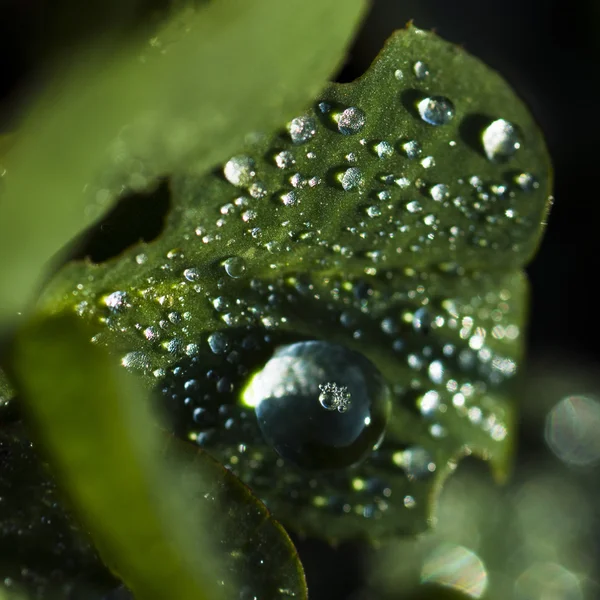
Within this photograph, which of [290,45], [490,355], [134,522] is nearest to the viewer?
[134,522]

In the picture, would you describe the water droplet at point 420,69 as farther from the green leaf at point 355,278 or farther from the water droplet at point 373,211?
the water droplet at point 373,211

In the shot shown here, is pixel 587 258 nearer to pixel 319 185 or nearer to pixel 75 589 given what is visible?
pixel 319 185

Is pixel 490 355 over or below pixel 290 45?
below

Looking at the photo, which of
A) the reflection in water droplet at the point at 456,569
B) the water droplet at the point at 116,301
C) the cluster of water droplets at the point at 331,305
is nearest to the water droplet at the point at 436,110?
the cluster of water droplets at the point at 331,305

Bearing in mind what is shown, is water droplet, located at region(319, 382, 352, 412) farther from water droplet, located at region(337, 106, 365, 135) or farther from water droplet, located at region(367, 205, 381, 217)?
water droplet, located at region(337, 106, 365, 135)

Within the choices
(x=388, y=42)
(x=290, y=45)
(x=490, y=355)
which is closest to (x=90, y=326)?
(x=290, y=45)

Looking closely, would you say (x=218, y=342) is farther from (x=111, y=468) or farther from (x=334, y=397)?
(x=111, y=468)
